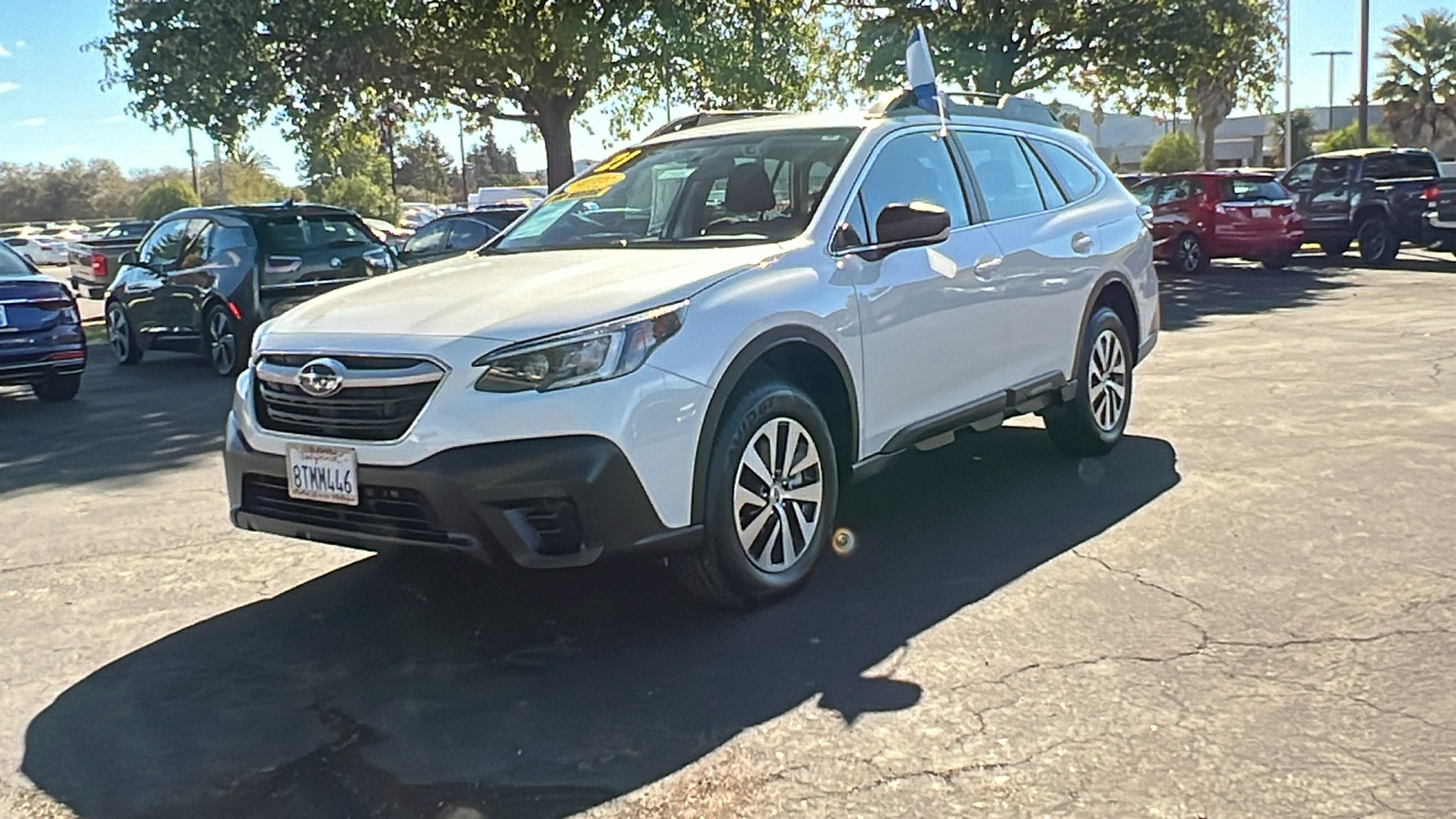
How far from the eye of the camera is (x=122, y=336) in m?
13.8

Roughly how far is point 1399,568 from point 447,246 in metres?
14.7

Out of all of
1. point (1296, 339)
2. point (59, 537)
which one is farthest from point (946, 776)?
point (1296, 339)

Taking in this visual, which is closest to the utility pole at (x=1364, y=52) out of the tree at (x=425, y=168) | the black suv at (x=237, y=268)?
the black suv at (x=237, y=268)

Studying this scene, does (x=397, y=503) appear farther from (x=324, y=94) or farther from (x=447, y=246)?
(x=324, y=94)

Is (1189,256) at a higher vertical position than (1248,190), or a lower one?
lower

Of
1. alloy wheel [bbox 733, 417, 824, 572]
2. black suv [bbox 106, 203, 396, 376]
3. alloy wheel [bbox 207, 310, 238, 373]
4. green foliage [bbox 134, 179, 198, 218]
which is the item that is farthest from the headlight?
green foliage [bbox 134, 179, 198, 218]

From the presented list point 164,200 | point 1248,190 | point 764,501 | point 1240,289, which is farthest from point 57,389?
point 164,200

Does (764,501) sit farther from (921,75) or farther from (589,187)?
(921,75)

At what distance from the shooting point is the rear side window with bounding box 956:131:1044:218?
20.1 ft

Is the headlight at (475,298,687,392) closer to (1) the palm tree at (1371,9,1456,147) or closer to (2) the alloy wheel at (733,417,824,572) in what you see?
(2) the alloy wheel at (733,417,824,572)

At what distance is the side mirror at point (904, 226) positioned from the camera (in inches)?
200

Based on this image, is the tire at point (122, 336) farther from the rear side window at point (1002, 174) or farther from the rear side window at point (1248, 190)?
the rear side window at point (1248, 190)

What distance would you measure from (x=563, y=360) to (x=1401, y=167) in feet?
66.4

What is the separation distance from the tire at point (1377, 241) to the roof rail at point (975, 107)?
51.4 feet
